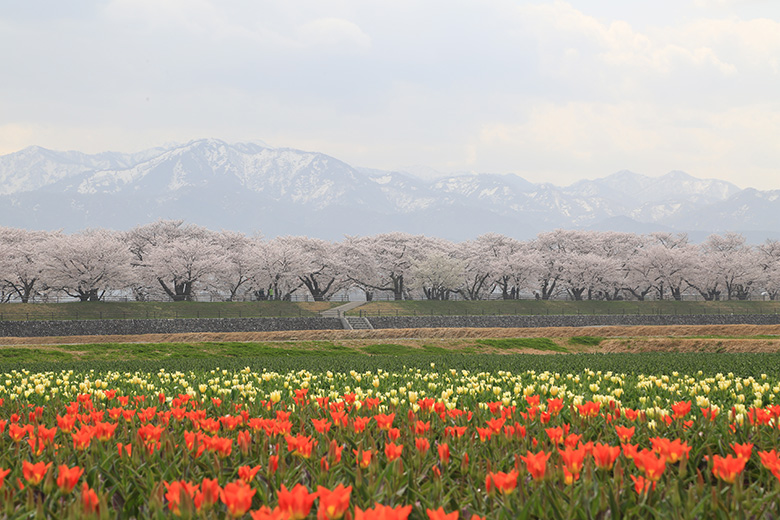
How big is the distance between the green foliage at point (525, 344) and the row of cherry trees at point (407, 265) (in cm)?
4860

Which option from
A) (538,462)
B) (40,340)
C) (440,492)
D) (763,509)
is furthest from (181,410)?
(40,340)

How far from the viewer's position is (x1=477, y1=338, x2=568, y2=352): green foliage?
34.3 m

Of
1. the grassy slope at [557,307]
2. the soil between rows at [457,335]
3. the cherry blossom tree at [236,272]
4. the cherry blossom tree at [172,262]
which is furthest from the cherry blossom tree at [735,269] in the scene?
the cherry blossom tree at [172,262]

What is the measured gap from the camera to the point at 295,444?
4.41 meters

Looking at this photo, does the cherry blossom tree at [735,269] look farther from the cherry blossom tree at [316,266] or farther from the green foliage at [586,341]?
the green foliage at [586,341]

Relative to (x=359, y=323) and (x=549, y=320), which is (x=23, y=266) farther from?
(x=549, y=320)

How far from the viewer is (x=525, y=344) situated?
35.2 metres

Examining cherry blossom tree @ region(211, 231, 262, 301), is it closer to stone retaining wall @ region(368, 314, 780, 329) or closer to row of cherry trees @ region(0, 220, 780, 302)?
row of cherry trees @ region(0, 220, 780, 302)

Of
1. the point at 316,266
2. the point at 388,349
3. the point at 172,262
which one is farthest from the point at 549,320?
the point at 172,262

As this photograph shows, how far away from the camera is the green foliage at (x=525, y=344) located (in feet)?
113

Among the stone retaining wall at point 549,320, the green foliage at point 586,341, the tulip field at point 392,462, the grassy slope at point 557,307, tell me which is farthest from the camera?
the grassy slope at point 557,307

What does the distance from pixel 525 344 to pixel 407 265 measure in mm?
54122

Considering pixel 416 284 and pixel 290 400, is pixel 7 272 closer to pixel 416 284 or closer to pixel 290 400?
pixel 416 284

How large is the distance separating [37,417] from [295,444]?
375 cm
